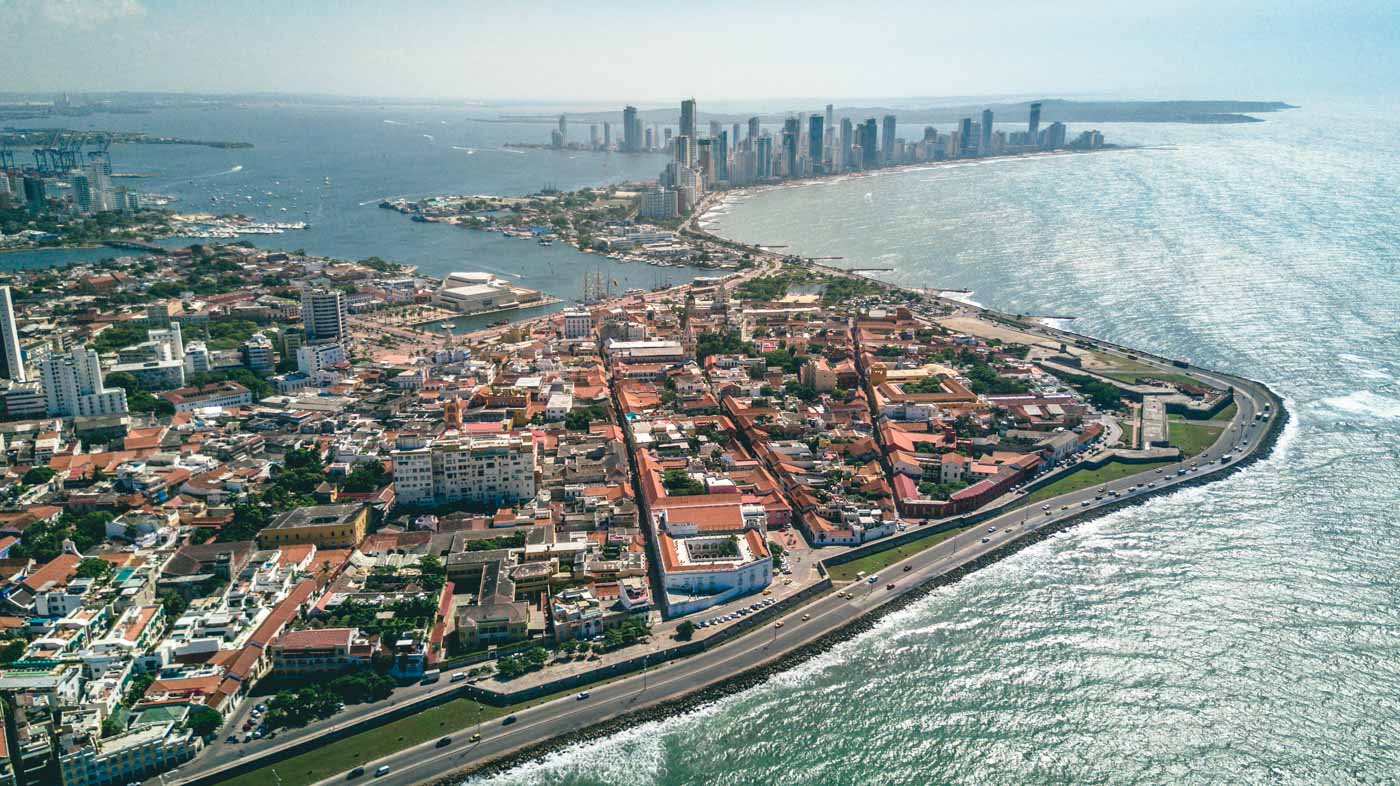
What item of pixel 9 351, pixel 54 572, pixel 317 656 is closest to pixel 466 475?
pixel 317 656

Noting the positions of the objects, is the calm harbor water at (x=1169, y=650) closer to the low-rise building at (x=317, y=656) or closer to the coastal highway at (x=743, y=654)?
the coastal highway at (x=743, y=654)

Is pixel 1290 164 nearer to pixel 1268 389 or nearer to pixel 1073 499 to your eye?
pixel 1268 389

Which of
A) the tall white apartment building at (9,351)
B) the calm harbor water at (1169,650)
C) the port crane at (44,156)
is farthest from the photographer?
the port crane at (44,156)

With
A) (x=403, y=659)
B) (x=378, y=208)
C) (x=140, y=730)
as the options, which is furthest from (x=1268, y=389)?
(x=378, y=208)

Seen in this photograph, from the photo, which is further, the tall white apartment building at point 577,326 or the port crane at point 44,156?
the port crane at point 44,156

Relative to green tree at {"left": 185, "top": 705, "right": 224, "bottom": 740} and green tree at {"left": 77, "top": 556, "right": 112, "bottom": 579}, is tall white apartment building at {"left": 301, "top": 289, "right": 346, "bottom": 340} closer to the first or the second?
green tree at {"left": 77, "top": 556, "right": 112, "bottom": 579}

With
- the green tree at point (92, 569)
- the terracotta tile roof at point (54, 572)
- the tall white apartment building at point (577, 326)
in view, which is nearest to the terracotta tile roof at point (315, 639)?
the green tree at point (92, 569)
